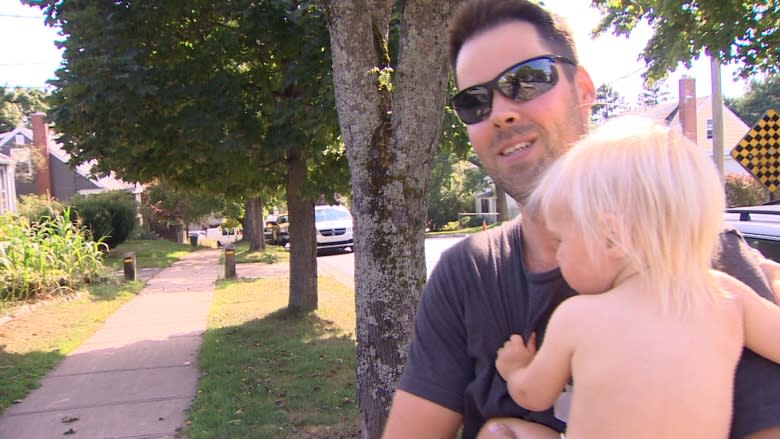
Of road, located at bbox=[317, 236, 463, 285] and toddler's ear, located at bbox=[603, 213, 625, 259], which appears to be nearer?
toddler's ear, located at bbox=[603, 213, 625, 259]

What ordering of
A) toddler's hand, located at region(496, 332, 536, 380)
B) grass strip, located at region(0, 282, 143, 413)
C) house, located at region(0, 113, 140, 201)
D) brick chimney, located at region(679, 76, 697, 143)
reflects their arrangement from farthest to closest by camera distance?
1. house, located at region(0, 113, 140, 201)
2. brick chimney, located at region(679, 76, 697, 143)
3. grass strip, located at region(0, 282, 143, 413)
4. toddler's hand, located at region(496, 332, 536, 380)

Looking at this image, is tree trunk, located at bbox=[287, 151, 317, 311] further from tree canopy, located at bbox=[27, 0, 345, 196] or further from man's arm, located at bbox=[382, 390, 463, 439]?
man's arm, located at bbox=[382, 390, 463, 439]

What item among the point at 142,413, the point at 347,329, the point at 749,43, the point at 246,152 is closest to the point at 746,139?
the point at 749,43

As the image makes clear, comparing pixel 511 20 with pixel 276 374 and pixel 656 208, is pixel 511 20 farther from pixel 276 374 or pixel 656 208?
pixel 276 374

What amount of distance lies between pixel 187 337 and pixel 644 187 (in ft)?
28.2

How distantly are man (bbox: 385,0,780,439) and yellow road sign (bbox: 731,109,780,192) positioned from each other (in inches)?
446

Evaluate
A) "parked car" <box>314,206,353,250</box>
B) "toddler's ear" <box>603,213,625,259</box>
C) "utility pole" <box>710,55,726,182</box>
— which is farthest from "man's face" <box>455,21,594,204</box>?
"parked car" <box>314,206,353,250</box>

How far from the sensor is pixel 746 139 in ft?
37.1

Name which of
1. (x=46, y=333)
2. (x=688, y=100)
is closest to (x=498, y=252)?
(x=46, y=333)

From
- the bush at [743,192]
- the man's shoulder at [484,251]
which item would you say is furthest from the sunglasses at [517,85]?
the bush at [743,192]

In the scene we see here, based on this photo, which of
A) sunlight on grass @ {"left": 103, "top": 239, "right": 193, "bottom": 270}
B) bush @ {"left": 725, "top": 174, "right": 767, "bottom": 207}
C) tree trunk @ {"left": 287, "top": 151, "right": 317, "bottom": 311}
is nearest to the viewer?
tree trunk @ {"left": 287, "top": 151, "right": 317, "bottom": 311}

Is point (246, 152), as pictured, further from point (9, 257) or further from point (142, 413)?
point (9, 257)

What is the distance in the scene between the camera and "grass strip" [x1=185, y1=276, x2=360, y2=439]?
5.28 m

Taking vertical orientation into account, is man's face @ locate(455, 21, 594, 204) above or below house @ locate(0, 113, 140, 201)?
below
